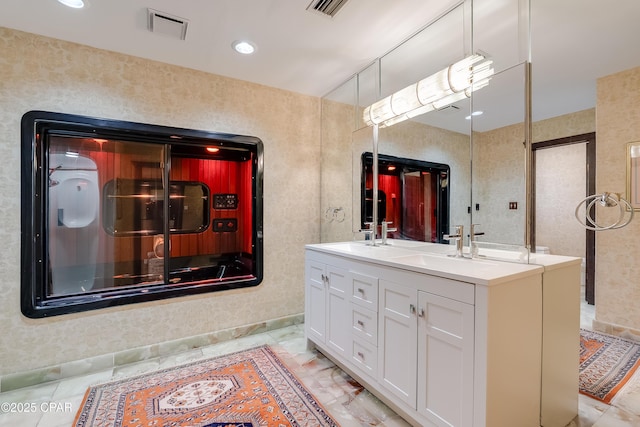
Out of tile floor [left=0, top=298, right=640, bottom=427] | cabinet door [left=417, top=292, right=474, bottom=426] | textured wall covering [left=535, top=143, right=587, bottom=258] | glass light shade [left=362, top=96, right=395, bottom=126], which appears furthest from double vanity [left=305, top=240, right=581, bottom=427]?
textured wall covering [left=535, top=143, right=587, bottom=258]

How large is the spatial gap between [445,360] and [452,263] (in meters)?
0.59

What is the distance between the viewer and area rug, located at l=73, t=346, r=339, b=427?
168cm

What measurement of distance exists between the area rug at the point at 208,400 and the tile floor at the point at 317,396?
0.30 ft

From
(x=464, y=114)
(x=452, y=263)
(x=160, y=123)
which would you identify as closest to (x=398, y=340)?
(x=452, y=263)

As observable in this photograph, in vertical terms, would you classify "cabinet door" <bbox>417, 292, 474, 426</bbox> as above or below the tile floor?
above

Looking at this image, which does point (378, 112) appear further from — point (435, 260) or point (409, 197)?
point (435, 260)

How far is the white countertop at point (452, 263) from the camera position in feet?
4.21

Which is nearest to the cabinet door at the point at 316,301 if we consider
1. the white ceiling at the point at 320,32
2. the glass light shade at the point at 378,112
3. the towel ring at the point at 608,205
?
the glass light shade at the point at 378,112

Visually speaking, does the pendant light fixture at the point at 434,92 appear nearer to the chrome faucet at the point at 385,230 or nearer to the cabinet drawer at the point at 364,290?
the chrome faucet at the point at 385,230

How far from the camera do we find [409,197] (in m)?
2.52

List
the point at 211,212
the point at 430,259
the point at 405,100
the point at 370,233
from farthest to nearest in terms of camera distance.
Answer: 1. the point at 211,212
2. the point at 370,233
3. the point at 405,100
4. the point at 430,259

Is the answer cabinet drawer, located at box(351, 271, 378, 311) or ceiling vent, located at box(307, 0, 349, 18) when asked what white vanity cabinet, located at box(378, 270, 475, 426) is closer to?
cabinet drawer, located at box(351, 271, 378, 311)

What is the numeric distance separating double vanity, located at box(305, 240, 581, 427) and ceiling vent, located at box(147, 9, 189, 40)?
1.99 m

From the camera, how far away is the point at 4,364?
197 cm
